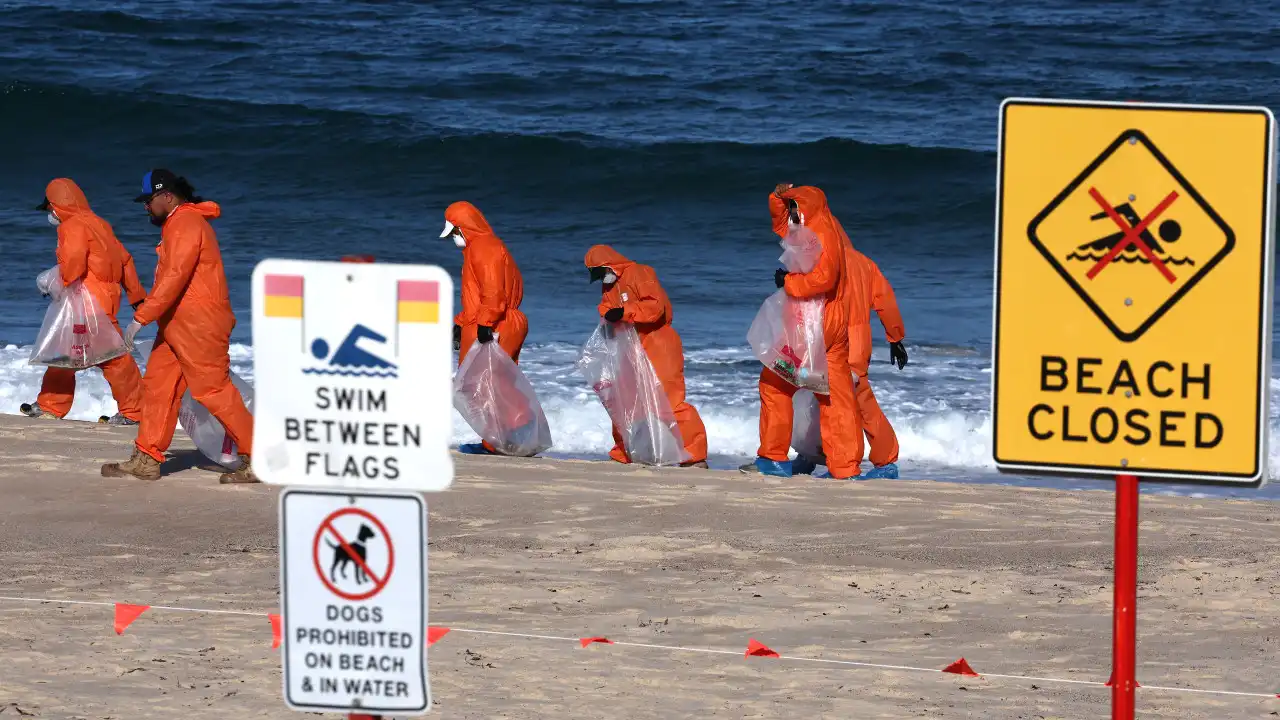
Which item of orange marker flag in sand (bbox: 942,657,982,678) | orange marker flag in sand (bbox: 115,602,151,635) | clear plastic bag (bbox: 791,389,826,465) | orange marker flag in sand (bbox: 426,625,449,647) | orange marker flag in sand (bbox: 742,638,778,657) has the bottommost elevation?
orange marker flag in sand (bbox: 942,657,982,678)

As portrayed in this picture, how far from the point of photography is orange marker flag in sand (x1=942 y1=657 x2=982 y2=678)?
6.14 m

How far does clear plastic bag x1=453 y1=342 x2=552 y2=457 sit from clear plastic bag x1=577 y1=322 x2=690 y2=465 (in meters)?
0.38

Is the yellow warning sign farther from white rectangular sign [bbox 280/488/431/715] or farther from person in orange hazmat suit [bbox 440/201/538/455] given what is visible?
person in orange hazmat suit [bbox 440/201/538/455]

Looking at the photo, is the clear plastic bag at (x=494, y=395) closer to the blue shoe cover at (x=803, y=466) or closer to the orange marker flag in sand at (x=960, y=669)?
the blue shoe cover at (x=803, y=466)

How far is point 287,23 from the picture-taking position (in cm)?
3266

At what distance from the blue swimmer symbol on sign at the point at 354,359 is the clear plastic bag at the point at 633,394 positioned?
22.8 ft

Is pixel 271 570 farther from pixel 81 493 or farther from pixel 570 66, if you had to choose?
pixel 570 66

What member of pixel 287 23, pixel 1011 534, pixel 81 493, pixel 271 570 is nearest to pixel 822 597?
pixel 1011 534

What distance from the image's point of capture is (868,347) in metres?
9.85

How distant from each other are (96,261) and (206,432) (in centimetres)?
175

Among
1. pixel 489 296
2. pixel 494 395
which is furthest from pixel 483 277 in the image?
pixel 494 395

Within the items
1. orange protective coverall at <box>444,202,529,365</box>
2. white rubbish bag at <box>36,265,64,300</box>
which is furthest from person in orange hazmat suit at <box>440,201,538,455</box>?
white rubbish bag at <box>36,265,64,300</box>

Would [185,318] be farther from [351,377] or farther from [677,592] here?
[351,377]

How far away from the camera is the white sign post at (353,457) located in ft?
11.0
